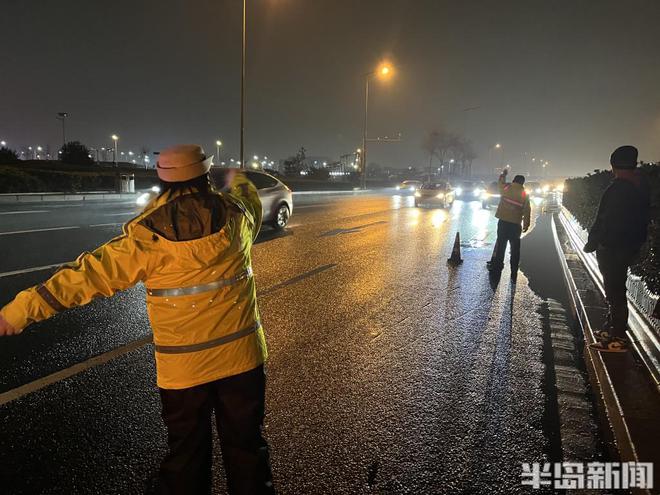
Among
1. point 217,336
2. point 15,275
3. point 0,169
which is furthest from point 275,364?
point 0,169

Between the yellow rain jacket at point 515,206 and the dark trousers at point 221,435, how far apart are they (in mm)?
7126

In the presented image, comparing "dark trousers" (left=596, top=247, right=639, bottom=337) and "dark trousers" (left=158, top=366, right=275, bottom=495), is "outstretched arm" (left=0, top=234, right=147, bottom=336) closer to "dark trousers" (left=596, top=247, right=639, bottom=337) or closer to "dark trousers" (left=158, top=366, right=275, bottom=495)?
"dark trousers" (left=158, top=366, right=275, bottom=495)

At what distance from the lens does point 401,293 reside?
7.40 meters

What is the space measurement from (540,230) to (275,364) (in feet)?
49.0

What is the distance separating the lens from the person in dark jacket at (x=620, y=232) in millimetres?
4707

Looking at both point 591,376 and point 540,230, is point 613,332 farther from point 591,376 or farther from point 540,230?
point 540,230

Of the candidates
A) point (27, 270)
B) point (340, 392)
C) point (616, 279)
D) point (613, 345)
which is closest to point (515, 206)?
point (616, 279)

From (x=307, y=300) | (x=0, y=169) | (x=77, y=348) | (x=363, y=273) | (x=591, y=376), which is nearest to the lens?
(x=591, y=376)

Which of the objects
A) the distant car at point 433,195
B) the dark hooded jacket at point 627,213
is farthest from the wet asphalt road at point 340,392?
the distant car at point 433,195

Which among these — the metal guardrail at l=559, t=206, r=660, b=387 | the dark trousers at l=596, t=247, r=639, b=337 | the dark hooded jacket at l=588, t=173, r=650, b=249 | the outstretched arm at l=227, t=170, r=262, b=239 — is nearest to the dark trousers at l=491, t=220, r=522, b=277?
the metal guardrail at l=559, t=206, r=660, b=387

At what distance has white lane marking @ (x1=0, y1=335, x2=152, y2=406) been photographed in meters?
3.86

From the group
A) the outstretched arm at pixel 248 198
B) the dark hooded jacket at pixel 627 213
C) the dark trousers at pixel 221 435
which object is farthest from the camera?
the dark hooded jacket at pixel 627 213

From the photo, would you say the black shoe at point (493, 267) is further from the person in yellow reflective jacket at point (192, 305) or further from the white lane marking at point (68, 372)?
the person in yellow reflective jacket at point (192, 305)

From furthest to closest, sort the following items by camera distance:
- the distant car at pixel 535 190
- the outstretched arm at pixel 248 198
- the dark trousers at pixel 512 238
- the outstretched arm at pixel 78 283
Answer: the distant car at pixel 535 190 → the dark trousers at pixel 512 238 → the outstretched arm at pixel 248 198 → the outstretched arm at pixel 78 283
